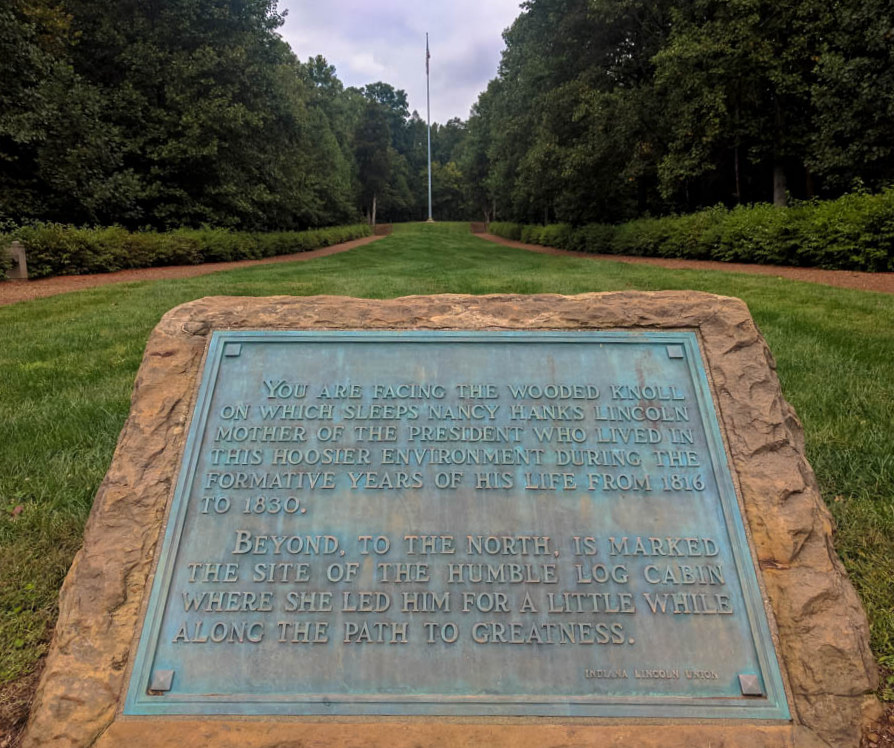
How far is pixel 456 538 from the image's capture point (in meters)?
2.10

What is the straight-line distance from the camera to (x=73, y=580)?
79.9 inches

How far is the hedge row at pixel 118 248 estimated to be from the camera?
1193 centimetres

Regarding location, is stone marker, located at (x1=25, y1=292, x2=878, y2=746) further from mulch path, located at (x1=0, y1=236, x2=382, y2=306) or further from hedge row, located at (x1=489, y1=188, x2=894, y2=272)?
hedge row, located at (x1=489, y1=188, x2=894, y2=272)

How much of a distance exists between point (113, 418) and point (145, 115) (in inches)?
782

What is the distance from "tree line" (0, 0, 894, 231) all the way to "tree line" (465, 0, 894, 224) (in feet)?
0.20

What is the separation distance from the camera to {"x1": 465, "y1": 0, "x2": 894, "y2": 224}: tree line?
1423 centimetres

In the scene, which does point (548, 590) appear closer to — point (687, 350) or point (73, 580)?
point (687, 350)

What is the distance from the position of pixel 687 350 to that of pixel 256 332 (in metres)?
1.99

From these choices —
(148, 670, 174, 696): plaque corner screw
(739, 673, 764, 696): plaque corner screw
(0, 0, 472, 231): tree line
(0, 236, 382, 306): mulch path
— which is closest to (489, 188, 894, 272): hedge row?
(739, 673, 764, 696): plaque corner screw

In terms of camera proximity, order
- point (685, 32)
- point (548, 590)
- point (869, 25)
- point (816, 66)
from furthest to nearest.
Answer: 1. point (685, 32)
2. point (816, 66)
3. point (869, 25)
4. point (548, 590)

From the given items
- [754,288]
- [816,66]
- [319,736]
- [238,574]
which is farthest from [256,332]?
[816,66]

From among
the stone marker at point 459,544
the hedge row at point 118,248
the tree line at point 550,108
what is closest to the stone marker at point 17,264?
the hedge row at point 118,248

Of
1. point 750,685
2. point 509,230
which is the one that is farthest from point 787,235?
→ point 509,230

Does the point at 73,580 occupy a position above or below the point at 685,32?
below
